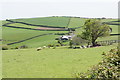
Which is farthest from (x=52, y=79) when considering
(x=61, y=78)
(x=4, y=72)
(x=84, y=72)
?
(x=4, y=72)

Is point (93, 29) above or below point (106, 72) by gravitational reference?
above

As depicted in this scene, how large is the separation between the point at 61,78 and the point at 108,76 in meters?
4.01

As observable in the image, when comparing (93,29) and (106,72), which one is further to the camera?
(93,29)

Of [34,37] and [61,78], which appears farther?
[34,37]

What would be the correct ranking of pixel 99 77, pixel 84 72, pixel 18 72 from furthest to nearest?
pixel 18 72 < pixel 84 72 < pixel 99 77

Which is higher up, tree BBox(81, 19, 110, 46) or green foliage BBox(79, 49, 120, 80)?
tree BBox(81, 19, 110, 46)

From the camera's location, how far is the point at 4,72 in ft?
61.6

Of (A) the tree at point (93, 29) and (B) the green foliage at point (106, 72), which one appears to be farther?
(A) the tree at point (93, 29)

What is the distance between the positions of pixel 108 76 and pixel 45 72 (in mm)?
6088

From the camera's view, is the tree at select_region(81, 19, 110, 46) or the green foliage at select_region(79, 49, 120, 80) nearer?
the green foliage at select_region(79, 49, 120, 80)

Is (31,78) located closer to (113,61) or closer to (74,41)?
(113,61)

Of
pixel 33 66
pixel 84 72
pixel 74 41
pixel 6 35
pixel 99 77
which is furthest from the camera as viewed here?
pixel 6 35

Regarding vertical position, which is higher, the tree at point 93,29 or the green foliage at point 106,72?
the tree at point 93,29

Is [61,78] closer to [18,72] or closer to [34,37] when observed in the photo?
[18,72]
